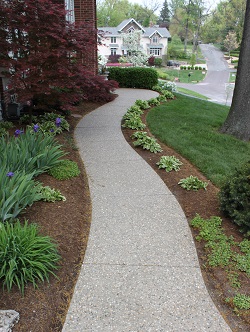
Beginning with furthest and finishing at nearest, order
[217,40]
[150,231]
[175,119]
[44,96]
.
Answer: [217,40] < [175,119] < [44,96] < [150,231]

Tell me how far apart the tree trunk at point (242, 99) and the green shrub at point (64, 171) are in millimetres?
4393

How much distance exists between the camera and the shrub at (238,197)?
355 centimetres

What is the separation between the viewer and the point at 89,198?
4.40 meters

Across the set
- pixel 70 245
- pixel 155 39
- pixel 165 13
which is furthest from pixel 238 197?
pixel 165 13

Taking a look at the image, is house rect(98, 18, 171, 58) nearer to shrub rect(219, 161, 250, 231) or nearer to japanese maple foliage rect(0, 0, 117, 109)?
japanese maple foliage rect(0, 0, 117, 109)

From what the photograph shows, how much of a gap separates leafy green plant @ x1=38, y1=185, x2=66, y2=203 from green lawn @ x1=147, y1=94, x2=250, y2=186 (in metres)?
2.14

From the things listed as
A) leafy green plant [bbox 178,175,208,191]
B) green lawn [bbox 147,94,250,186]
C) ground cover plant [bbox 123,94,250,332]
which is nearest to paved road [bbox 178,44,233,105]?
green lawn [bbox 147,94,250,186]

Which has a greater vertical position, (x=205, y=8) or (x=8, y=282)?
(x=205, y=8)

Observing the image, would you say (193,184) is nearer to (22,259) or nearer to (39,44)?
(22,259)

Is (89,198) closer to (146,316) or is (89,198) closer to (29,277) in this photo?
(29,277)

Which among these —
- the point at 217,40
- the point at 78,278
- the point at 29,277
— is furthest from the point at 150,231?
the point at 217,40

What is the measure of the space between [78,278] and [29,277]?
0.43m

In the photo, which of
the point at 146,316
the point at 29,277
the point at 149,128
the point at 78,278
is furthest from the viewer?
the point at 149,128

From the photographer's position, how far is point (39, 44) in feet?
20.5
